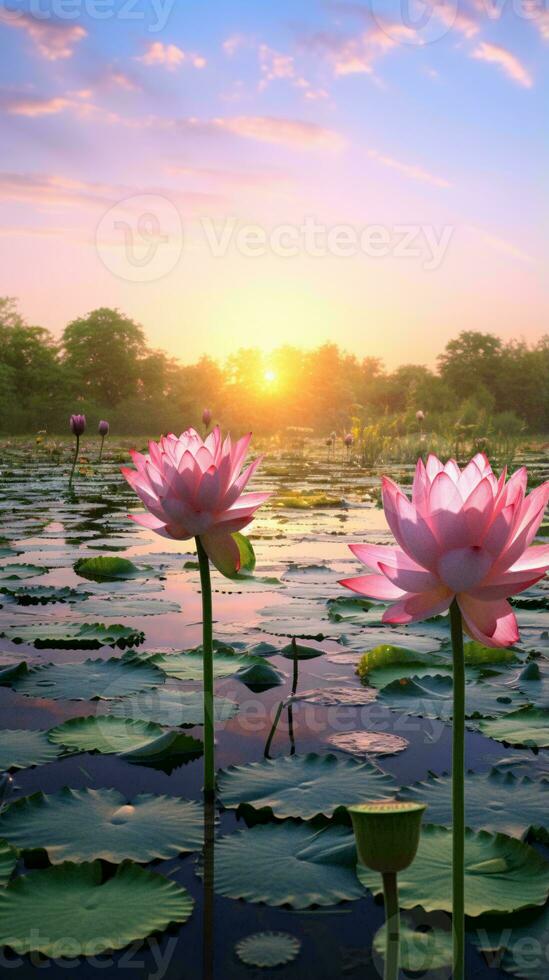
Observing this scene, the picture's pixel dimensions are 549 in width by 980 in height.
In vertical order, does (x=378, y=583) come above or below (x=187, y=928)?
above

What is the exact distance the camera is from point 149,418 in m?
27.8

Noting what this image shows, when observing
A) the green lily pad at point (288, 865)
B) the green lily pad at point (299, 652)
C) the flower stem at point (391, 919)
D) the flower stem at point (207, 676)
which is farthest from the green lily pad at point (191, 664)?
the flower stem at point (391, 919)

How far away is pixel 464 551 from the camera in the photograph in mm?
709

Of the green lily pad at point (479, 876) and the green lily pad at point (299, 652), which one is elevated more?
the green lily pad at point (479, 876)

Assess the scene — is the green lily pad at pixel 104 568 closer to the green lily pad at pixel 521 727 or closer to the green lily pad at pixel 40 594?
the green lily pad at pixel 40 594

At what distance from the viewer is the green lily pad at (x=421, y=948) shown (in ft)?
2.49

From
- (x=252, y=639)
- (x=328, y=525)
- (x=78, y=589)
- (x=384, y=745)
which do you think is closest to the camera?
(x=384, y=745)

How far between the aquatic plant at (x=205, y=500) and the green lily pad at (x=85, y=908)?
222mm

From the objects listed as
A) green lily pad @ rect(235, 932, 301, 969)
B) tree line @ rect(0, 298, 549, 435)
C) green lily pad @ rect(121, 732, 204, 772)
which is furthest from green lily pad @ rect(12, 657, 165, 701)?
tree line @ rect(0, 298, 549, 435)

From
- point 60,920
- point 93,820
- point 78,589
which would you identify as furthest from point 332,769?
point 78,589

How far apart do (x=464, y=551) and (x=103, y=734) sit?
0.86 meters

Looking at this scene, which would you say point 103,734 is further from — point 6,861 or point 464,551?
point 464,551

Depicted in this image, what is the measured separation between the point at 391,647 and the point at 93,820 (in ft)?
2.92

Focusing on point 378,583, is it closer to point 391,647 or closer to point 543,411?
point 391,647
